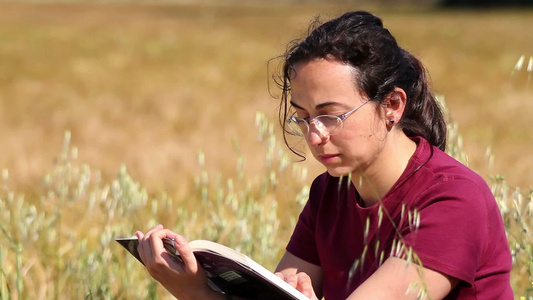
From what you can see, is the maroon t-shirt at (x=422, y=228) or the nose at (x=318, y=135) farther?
the nose at (x=318, y=135)

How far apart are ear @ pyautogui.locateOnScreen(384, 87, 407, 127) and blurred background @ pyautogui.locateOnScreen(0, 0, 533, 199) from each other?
0.28 meters

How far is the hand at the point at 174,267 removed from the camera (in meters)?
2.30

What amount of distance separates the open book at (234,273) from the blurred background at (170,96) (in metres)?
0.64

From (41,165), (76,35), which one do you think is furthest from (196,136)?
(76,35)

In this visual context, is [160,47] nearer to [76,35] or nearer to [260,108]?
[76,35]

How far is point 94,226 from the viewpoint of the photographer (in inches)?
166

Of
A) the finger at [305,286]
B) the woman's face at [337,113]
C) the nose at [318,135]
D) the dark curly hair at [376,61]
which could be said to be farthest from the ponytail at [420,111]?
the finger at [305,286]

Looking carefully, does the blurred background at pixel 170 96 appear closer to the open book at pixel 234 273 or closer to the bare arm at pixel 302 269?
the bare arm at pixel 302 269

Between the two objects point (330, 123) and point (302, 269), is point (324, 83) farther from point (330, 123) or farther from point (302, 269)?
point (302, 269)

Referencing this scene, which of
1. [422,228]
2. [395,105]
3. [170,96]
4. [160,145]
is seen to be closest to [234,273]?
[422,228]

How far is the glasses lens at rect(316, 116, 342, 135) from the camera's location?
2268mm

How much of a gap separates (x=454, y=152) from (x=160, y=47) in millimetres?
13417

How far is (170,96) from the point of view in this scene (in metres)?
10.3

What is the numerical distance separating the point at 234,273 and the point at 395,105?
1.84 feet
